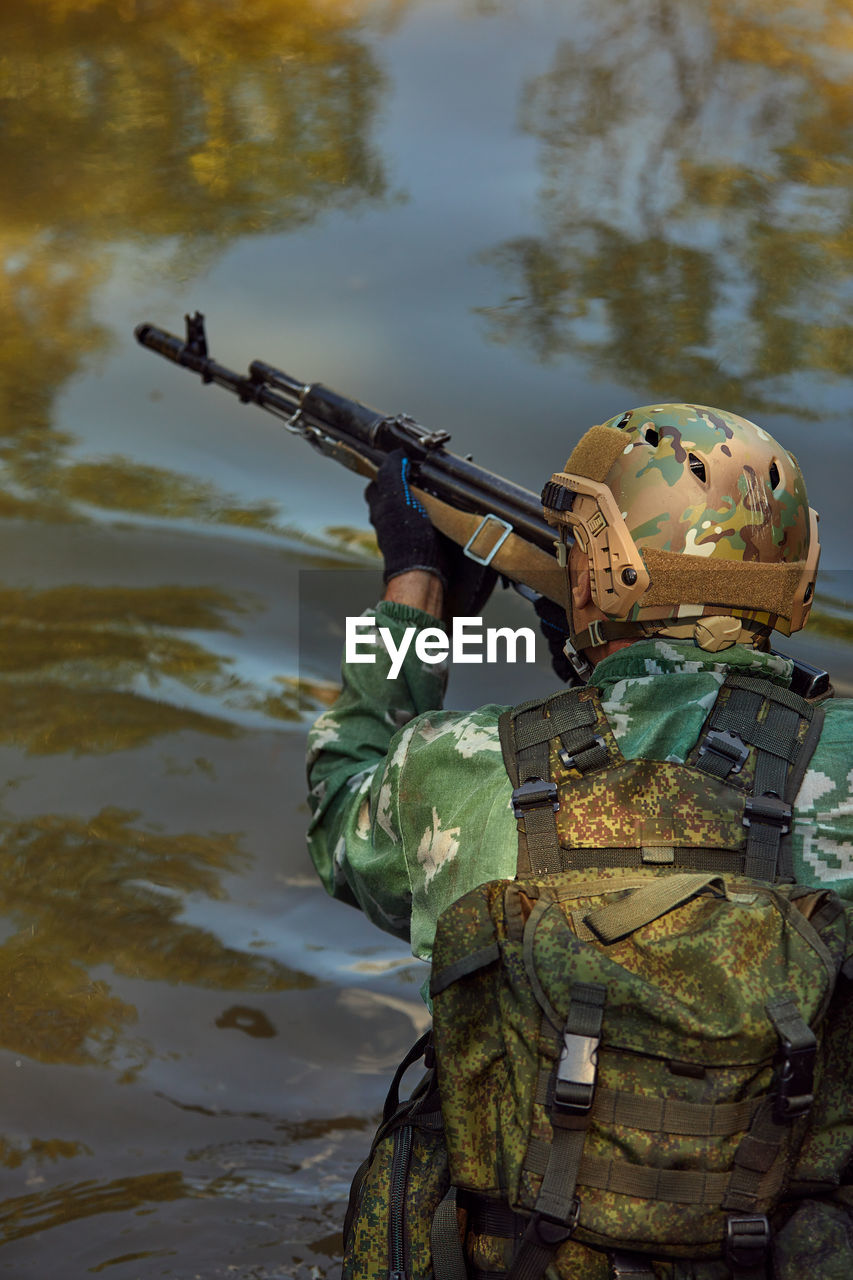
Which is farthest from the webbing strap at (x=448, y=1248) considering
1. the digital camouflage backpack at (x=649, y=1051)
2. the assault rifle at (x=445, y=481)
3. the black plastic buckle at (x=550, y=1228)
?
the assault rifle at (x=445, y=481)

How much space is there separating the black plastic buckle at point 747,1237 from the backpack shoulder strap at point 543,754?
47 centimetres

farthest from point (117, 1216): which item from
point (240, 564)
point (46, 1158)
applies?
point (240, 564)

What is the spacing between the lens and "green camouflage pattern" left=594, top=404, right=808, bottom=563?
199cm

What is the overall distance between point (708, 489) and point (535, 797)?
554mm

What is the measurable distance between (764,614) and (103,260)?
13.7 feet

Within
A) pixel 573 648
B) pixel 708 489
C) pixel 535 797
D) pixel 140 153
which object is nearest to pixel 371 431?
pixel 573 648

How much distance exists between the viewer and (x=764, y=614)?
2018 mm

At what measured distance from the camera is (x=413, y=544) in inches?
108

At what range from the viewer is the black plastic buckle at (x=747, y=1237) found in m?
1.55

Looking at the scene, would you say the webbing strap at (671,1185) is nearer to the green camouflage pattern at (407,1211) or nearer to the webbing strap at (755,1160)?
the webbing strap at (755,1160)

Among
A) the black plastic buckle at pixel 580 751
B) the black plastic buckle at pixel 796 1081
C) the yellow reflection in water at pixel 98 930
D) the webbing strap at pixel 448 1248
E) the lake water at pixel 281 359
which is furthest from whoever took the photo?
the lake water at pixel 281 359

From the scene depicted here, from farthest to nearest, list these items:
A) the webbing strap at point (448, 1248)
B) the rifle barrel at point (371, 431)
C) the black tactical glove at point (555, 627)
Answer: the rifle barrel at point (371, 431) < the black tactical glove at point (555, 627) < the webbing strap at point (448, 1248)

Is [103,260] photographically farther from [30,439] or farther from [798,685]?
[798,685]

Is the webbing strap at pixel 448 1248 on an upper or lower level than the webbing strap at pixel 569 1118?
lower
